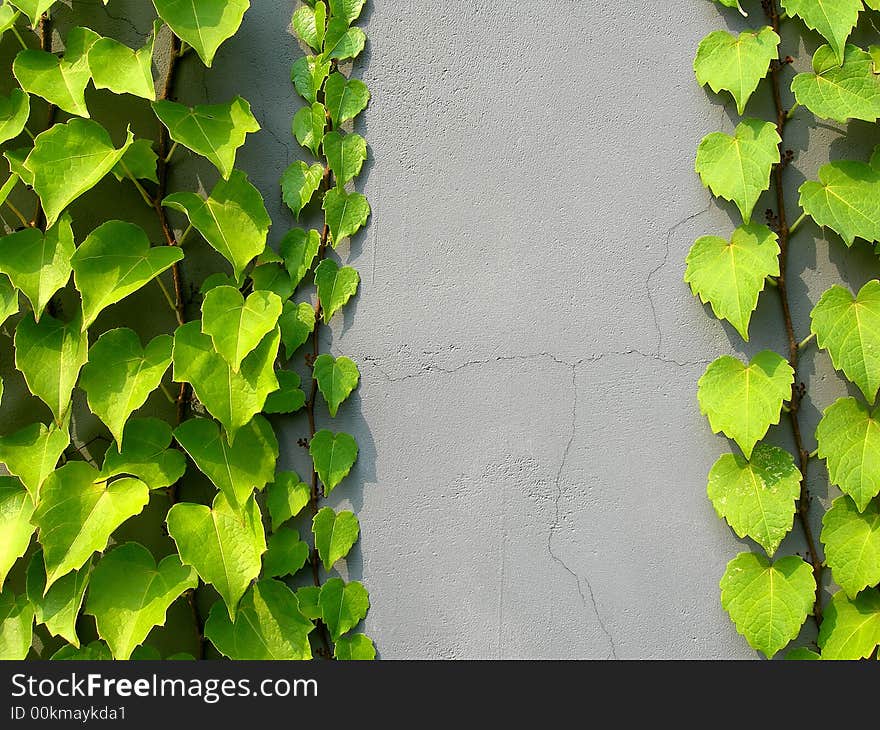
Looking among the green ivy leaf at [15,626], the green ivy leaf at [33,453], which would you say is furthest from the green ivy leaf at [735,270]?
the green ivy leaf at [15,626]

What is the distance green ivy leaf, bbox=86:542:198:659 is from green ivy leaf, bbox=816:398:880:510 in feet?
3.76

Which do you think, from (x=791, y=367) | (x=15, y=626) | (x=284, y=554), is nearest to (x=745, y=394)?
(x=791, y=367)

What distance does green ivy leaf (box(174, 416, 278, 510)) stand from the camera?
1444mm

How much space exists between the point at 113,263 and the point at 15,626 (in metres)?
0.67

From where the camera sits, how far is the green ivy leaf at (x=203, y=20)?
1.38 meters

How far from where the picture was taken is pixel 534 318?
1.57 meters

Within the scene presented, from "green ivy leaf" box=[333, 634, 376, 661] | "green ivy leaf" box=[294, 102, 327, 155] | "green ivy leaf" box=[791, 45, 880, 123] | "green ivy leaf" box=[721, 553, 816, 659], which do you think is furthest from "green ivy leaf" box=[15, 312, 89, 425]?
"green ivy leaf" box=[791, 45, 880, 123]

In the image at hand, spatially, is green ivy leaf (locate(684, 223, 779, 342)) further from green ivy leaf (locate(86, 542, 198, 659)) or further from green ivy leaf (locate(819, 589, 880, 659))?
green ivy leaf (locate(86, 542, 198, 659))

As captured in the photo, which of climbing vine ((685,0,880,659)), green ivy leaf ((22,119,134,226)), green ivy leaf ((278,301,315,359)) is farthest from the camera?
green ivy leaf ((278,301,315,359))

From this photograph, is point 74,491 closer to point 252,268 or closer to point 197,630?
point 197,630

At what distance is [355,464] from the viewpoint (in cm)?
158

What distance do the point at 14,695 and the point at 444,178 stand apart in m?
1.21

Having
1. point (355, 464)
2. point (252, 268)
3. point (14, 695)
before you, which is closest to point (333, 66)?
point (252, 268)

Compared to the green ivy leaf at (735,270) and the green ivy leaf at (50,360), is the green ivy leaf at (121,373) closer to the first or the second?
the green ivy leaf at (50,360)
